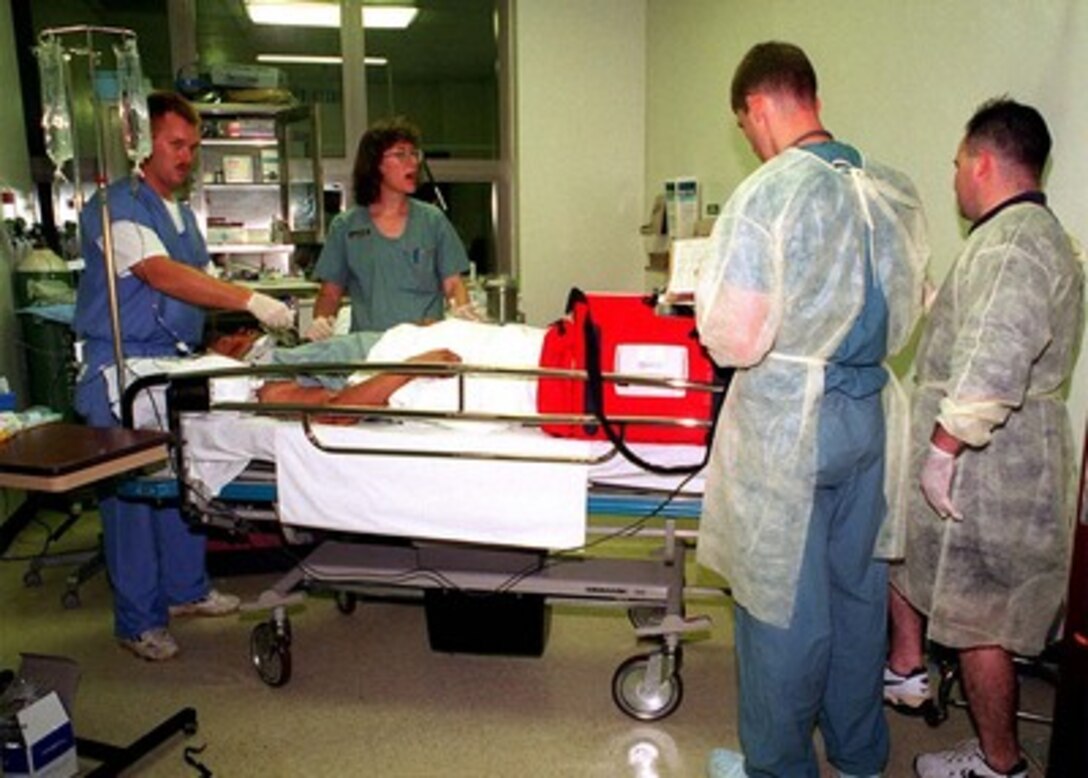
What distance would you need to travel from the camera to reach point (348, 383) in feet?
8.06

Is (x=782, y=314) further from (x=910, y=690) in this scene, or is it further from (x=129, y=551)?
(x=129, y=551)

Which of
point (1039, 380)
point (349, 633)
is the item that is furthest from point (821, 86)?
point (349, 633)

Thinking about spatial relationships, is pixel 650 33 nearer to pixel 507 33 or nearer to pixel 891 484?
pixel 507 33

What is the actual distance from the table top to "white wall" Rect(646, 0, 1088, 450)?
2.25m

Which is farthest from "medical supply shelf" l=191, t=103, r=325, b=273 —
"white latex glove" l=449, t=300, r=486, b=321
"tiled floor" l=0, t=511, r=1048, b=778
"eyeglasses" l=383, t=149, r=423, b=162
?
"tiled floor" l=0, t=511, r=1048, b=778

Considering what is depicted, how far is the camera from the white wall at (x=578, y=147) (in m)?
5.32

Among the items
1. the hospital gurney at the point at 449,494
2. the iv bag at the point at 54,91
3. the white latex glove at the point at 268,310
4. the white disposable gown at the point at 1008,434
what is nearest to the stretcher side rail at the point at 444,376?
the hospital gurney at the point at 449,494

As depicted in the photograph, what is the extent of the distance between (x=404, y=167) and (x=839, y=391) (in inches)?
74.6

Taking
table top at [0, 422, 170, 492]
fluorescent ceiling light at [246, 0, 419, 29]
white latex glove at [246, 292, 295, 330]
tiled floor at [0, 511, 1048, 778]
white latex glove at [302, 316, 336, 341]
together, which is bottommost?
tiled floor at [0, 511, 1048, 778]

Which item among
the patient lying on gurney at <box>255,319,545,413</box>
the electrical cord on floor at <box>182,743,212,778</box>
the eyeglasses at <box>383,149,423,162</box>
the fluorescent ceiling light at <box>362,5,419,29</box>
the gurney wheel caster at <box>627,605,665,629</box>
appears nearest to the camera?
the electrical cord on floor at <box>182,743,212,778</box>

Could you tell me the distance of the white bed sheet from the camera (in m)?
2.04

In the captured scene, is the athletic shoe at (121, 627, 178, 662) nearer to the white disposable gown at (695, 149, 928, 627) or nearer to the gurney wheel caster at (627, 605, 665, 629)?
the gurney wheel caster at (627, 605, 665, 629)

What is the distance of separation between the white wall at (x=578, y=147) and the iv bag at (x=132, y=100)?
3.31 metres

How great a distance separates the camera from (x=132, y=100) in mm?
2209
